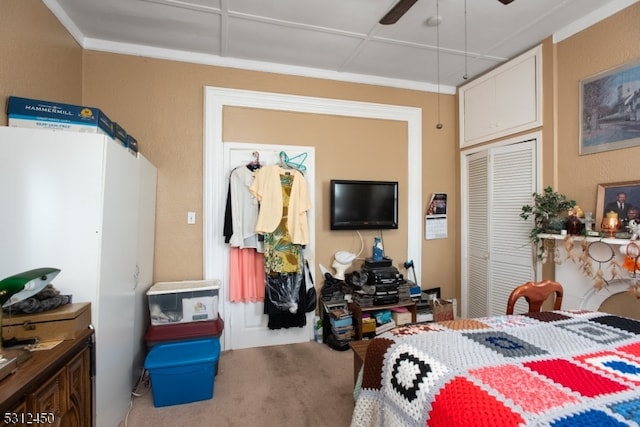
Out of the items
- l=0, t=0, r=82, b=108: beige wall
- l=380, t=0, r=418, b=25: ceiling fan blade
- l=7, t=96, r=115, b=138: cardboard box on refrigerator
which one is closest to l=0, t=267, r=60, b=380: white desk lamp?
l=7, t=96, r=115, b=138: cardboard box on refrigerator

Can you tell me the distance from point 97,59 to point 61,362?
2564 millimetres

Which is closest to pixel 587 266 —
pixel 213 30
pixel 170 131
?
pixel 213 30

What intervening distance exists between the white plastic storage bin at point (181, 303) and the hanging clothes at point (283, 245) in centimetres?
54

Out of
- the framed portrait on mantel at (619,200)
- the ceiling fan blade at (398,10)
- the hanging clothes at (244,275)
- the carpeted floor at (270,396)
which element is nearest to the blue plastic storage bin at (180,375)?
the carpeted floor at (270,396)

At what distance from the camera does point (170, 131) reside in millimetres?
2789

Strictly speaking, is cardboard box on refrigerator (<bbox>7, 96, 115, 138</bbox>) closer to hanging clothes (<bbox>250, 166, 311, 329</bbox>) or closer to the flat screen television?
hanging clothes (<bbox>250, 166, 311, 329</bbox>)

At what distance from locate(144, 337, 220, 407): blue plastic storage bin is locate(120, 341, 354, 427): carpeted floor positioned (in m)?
0.06

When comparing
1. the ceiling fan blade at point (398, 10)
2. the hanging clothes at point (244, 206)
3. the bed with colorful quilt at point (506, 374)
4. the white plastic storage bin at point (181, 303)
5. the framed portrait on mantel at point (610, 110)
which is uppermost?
the ceiling fan blade at point (398, 10)

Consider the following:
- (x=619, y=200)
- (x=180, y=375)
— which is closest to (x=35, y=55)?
(x=180, y=375)

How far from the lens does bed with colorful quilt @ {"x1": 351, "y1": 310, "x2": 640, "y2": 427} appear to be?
30.1 inches

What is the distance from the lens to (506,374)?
917 millimetres

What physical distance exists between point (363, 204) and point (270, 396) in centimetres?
190

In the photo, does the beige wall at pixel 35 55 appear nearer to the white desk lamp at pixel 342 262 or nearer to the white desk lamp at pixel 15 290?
the white desk lamp at pixel 15 290

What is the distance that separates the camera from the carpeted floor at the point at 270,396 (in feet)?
6.14
